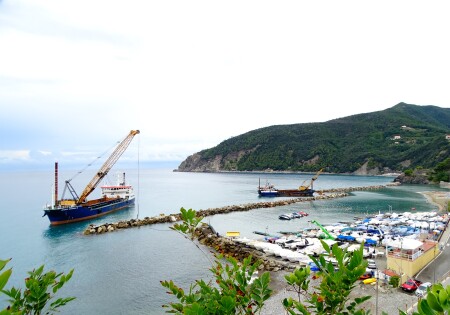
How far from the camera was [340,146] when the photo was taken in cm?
15050

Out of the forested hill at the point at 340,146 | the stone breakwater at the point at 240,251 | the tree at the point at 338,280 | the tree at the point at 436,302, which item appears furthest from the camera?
the forested hill at the point at 340,146

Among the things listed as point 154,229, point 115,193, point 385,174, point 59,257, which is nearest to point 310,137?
point 385,174

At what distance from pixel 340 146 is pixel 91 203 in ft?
420

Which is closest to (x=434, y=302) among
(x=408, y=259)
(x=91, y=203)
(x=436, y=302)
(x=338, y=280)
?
A: (x=436, y=302)

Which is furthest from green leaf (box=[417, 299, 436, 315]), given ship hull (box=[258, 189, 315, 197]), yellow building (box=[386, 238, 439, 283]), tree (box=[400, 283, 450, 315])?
ship hull (box=[258, 189, 315, 197])

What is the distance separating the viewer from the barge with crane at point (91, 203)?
38438mm

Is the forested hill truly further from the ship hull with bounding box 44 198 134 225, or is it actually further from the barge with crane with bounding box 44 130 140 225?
the ship hull with bounding box 44 198 134 225

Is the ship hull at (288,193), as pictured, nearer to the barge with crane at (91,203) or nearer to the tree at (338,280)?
the barge with crane at (91,203)

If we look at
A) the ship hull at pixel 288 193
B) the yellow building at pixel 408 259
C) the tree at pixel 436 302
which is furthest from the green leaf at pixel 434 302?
the ship hull at pixel 288 193

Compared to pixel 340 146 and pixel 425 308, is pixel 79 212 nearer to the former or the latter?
pixel 425 308

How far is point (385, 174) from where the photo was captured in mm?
127688

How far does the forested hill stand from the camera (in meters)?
132

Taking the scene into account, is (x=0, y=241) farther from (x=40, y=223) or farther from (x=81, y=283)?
(x=81, y=283)

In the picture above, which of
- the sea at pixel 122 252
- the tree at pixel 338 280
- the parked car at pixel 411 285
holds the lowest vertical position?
the sea at pixel 122 252
